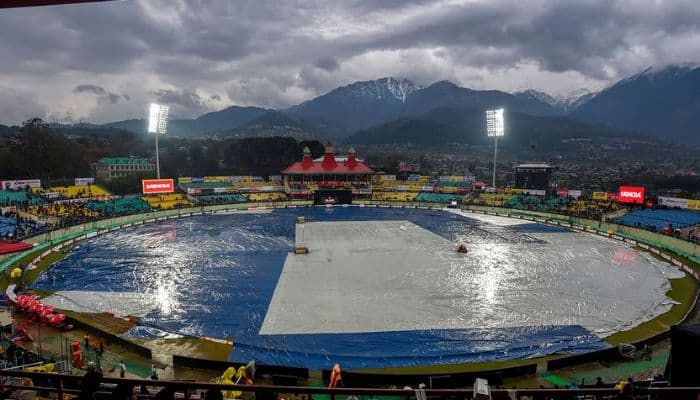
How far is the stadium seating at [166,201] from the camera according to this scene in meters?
61.5

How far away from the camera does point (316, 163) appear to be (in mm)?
78938

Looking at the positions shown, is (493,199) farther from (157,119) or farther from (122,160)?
(122,160)

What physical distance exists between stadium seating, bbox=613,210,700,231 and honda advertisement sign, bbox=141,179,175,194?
206 feet

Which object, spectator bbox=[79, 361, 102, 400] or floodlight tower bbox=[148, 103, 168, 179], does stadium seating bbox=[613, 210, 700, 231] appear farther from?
floodlight tower bbox=[148, 103, 168, 179]

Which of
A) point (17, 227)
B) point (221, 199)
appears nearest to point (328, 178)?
point (221, 199)

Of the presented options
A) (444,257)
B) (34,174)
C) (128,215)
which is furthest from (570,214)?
(34,174)

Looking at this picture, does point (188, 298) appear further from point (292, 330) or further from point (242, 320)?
point (292, 330)

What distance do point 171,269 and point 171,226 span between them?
21118 millimetres

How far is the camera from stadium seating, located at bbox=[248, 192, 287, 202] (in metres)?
73.5

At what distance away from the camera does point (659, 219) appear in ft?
149

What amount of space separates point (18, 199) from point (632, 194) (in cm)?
7778

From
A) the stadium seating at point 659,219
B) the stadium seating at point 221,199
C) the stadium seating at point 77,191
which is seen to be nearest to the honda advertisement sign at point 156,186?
the stadium seating at point 221,199

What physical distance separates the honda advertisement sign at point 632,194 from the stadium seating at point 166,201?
61283 millimetres

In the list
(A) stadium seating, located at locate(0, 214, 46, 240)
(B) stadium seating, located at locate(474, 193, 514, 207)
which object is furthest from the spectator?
(B) stadium seating, located at locate(474, 193, 514, 207)
